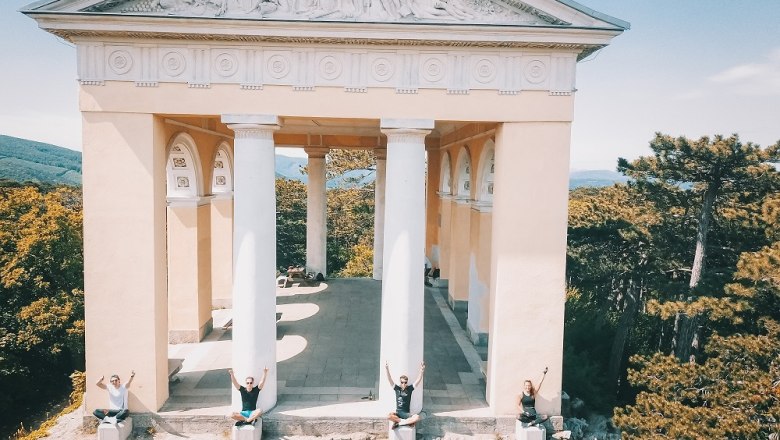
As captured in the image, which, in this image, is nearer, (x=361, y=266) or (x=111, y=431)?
(x=111, y=431)

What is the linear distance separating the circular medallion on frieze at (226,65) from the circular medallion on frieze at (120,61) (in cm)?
190

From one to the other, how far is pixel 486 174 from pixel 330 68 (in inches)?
274

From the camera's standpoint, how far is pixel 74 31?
35.0ft

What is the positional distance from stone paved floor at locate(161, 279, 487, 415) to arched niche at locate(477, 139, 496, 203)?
16.0ft

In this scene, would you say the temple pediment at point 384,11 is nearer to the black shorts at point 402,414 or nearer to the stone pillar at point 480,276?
the stone pillar at point 480,276

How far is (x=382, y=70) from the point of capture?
1132 centimetres

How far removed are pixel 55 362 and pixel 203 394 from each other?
1195cm

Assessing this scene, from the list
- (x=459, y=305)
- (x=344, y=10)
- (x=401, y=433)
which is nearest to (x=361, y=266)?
(x=459, y=305)

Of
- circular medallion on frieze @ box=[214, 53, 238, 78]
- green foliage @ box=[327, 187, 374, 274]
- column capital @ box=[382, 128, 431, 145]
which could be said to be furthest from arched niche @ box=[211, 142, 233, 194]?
green foliage @ box=[327, 187, 374, 274]

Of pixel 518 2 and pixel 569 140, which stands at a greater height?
pixel 518 2

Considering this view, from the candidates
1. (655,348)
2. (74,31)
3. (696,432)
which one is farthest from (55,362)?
(655,348)

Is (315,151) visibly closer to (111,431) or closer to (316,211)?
(316,211)

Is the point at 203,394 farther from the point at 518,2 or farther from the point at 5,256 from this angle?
the point at 5,256

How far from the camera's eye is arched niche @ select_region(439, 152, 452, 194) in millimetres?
21586
